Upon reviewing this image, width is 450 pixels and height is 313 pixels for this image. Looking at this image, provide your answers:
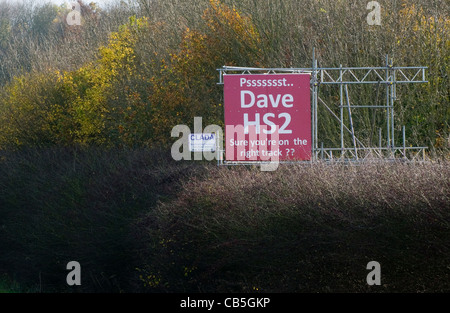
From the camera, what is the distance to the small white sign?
1430 cm

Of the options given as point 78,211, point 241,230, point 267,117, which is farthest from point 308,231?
point 78,211

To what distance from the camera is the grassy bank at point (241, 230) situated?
9.75 metres

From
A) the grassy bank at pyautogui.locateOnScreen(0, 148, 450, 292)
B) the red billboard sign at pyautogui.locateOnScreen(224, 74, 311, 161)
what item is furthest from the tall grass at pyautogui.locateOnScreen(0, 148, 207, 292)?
the red billboard sign at pyautogui.locateOnScreen(224, 74, 311, 161)

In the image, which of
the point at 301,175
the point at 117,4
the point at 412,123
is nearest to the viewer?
the point at 301,175

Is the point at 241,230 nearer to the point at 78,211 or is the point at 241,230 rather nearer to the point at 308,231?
the point at 308,231

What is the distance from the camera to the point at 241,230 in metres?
11.4

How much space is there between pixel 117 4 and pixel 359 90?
87.3 feet

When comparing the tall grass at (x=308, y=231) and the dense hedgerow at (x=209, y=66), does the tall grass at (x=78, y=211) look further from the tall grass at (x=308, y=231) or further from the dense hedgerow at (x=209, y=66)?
the dense hedgerow at (x=209, y=66)

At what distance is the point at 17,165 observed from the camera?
2162cm

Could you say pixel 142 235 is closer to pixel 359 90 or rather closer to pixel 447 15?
pixel 359 90

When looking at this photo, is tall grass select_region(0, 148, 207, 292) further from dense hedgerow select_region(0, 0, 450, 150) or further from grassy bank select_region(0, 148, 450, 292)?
dense hedgerow select_region(0, 0, 450, 150)

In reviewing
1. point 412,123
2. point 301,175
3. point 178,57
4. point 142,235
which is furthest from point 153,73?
point 301,175

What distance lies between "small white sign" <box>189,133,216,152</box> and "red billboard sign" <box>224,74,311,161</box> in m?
0.33

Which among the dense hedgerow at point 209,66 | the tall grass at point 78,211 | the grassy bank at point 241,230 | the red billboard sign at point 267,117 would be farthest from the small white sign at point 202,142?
the dense hedgerow at point 209,66
